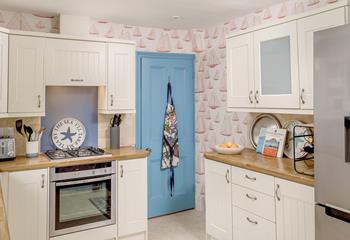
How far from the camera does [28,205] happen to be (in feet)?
8.86

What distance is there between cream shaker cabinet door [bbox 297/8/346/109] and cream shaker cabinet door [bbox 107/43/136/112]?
5.90ft

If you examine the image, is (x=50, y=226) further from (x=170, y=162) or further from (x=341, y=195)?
(x=341, y=195)

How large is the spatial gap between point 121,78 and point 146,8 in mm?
789

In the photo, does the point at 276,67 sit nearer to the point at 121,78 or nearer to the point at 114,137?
the point at 121,78

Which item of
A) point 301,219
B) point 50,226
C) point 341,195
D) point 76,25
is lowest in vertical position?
point 50,226

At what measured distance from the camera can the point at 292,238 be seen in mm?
2250

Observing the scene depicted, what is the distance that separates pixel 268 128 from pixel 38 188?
2273 millimetres

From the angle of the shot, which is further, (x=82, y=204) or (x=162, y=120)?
(x=162, y=120)

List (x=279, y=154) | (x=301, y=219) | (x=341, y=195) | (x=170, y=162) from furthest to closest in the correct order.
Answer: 1. (x=170, y=162)
2. (x=279, y=154)
3. (x=301, y=219)
4. (x=341, y=195)

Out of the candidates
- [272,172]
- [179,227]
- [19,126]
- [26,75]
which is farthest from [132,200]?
[26,75]

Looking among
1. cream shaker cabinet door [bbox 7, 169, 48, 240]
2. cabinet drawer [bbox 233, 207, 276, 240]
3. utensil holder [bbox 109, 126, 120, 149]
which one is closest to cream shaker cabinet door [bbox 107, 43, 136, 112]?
utensil holder [bbox 109, 126, 120, 149]

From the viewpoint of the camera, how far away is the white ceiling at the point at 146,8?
2988 mm

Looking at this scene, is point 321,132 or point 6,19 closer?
point 321,132

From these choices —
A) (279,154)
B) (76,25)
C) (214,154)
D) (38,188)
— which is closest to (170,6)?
(76,25)
